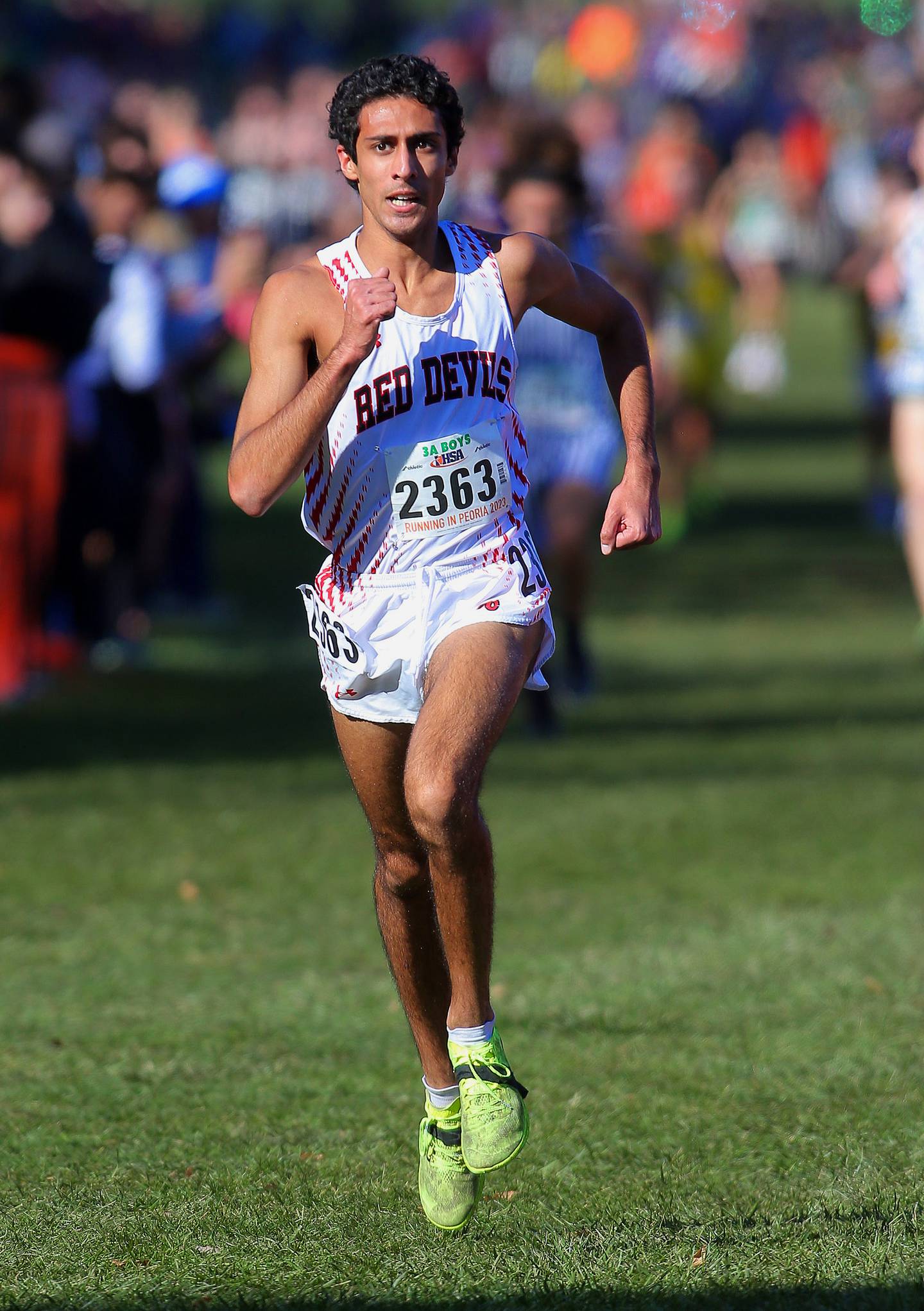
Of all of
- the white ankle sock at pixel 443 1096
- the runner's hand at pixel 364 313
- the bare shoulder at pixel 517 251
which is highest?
the bare shoulder at pixel 517 251

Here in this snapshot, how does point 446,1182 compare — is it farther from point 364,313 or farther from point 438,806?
point 364,313

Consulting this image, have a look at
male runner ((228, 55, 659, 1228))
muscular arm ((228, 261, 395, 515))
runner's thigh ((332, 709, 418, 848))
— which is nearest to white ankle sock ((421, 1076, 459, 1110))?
male runner ((228, 55, 659, 1228))

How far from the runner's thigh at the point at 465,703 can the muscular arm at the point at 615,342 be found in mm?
307

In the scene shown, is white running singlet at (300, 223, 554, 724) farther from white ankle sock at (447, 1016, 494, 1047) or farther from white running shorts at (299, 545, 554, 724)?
white ankle sock at (447, 1016, 494, 1047)

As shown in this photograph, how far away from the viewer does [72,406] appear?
10641mm

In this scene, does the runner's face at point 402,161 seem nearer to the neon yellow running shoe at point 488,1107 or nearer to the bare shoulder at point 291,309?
the bare shoulder at point 291,309

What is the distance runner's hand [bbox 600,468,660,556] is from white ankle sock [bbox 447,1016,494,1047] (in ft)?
3.25

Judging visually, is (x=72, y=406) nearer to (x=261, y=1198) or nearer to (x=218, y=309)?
(x=218, y=309)

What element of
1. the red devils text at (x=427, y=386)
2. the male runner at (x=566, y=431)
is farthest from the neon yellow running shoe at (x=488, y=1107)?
the male runner at (x=566, y=431)

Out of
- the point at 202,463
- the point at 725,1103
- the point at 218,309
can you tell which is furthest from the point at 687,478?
the point at 725,1103

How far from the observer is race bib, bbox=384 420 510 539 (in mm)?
4438

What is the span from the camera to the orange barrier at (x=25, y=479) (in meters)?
10.3

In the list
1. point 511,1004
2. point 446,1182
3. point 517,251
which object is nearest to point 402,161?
point 517,251

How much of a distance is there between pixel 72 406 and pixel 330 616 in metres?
6.40
